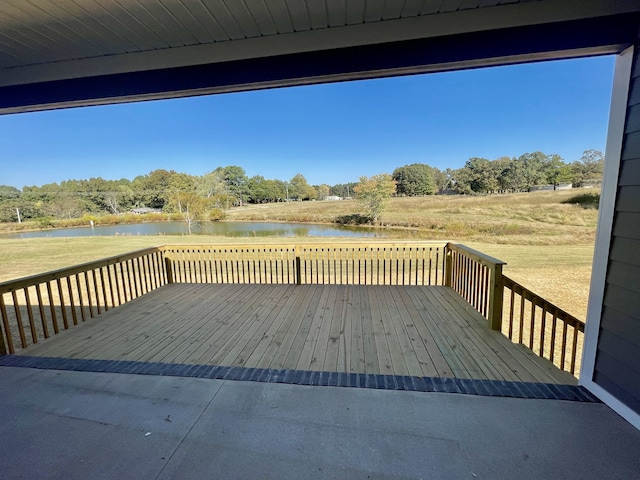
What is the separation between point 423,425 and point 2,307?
3.58 metres

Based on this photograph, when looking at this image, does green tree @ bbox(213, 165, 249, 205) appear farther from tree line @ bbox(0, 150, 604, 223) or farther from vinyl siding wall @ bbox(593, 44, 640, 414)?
vinyl siding wall @ bbox(593, 44, 640, 414)

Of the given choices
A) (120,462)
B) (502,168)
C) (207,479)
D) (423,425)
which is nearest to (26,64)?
(120,462)

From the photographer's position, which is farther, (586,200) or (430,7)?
(586,200)

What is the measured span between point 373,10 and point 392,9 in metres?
0.11

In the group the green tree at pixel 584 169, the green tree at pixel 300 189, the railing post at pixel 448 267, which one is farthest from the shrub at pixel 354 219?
the railing post at pixel 448 267

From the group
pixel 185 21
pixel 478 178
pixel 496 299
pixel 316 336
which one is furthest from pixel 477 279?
pixel 478 178

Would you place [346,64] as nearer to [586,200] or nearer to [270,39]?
[270,39]

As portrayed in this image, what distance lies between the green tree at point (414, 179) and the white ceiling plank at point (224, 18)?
392 inches

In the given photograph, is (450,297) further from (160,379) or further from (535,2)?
(160,379)

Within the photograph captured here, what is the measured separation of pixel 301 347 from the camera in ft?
8.34

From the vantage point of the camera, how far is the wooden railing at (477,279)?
9.26ft

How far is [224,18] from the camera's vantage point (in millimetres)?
1590

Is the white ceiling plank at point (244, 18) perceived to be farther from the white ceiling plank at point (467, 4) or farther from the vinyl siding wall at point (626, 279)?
the vinyl siding wall at point (626, 279)

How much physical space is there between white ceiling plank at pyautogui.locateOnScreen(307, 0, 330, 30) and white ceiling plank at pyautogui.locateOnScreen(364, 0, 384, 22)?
0.58 feet
